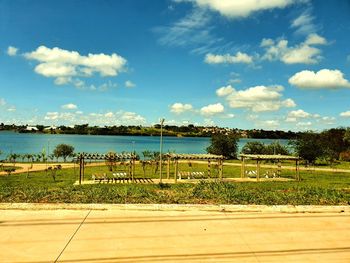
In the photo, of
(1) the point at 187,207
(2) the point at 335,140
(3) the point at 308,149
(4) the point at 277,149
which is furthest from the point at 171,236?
(2) the point at 335,140

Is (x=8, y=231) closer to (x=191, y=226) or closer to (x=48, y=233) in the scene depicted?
(x=48, y=233)

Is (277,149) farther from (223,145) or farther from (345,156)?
(345,156)

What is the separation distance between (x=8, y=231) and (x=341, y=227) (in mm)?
7317

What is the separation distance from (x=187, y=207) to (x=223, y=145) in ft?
188

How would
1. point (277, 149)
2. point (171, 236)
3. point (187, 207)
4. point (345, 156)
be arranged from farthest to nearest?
point (345, 156) < point (277, 149) < point (187, 207) < point (171, 236)

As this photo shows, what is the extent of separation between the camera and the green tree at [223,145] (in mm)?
65812

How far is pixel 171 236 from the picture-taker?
7.12 m

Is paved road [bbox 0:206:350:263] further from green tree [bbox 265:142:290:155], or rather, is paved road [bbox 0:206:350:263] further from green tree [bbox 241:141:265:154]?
green tree [bbox 241:141:265:154]

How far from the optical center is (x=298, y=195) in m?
11.9

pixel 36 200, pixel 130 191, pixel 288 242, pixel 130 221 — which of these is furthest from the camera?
pixel 130 191

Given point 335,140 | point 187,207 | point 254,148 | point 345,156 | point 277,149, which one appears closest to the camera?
point 187,207

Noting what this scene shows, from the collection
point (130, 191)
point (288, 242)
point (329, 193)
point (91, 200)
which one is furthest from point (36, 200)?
point (329, 193)

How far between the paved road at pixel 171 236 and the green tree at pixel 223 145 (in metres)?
56.5

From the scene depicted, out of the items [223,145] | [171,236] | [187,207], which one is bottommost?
[171,236]
